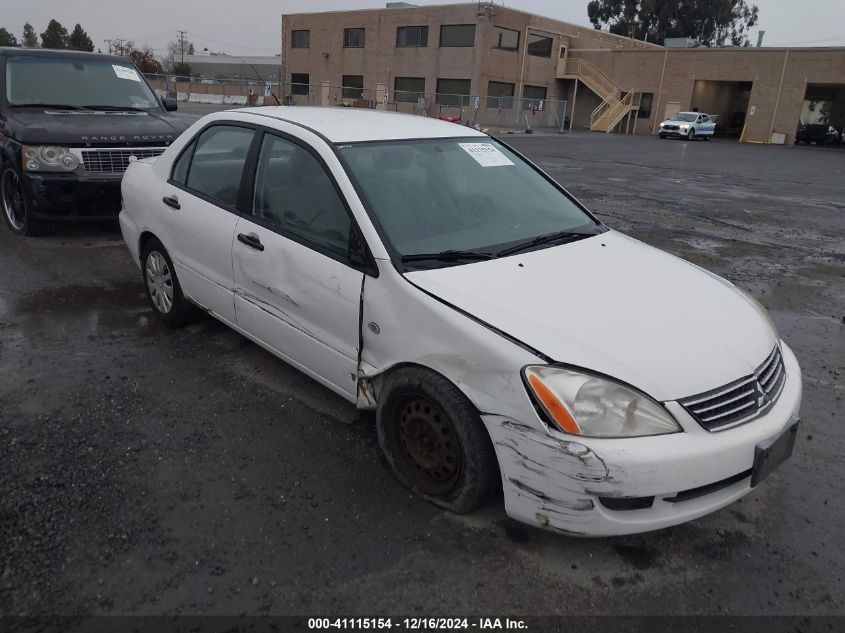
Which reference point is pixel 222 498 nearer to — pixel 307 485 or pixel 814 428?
pixel 307 485

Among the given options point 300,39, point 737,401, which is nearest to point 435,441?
point 737,401

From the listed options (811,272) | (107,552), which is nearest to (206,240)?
(107,552)

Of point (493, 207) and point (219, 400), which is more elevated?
point (493, 207)

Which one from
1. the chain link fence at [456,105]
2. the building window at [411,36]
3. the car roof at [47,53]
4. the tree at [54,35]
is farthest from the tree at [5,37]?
the car roof at [47,53]

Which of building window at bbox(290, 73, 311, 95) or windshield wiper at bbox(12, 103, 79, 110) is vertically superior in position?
building window at bbox(290, 73, 311, 95)

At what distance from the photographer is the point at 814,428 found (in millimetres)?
3832

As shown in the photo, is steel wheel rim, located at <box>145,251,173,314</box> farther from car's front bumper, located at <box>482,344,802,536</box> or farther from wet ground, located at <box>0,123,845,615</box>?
car's front bumper, located at <box>482,344,802,536</box>

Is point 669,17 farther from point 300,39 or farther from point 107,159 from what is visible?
point 107,159

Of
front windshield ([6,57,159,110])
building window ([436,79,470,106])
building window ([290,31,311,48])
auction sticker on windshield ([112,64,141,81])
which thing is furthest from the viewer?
building window ([290,31,311,48])

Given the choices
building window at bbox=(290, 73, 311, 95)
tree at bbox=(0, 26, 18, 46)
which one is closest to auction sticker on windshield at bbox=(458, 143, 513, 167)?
building window at bbox=(290, 73, 311, 95)

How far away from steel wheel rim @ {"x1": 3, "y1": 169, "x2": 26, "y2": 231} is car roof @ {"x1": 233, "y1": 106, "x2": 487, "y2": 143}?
13.8ft

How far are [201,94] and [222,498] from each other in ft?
186

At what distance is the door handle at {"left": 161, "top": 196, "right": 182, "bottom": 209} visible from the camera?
4.47 metres

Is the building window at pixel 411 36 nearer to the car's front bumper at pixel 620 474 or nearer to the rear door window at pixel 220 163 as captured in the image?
the rear door window at pixel 220 163
